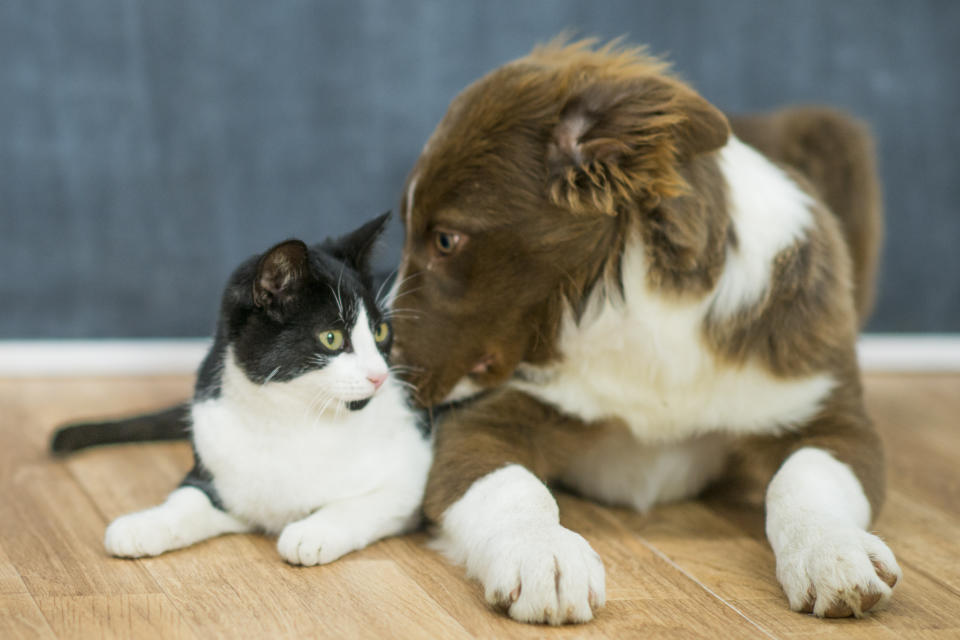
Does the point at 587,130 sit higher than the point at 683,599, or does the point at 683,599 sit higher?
the point at 587,130

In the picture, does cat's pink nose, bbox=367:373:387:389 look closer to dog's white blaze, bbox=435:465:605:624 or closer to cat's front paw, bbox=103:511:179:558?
dog's white blaze, bbox=435:465:605:624

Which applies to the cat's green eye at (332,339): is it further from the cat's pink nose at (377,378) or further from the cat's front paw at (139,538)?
the cat's front paw at (139,538)

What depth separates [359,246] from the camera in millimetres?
1718

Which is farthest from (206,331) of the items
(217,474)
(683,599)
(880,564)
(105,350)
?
(880,564)

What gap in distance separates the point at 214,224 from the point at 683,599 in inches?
76.2

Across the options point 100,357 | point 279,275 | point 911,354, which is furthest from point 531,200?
point 911,354

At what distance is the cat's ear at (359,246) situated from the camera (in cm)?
172

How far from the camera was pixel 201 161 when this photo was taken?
2.87m

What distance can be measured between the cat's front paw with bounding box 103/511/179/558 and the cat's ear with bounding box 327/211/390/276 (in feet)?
1.74

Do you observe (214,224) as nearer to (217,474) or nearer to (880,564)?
(217,474)

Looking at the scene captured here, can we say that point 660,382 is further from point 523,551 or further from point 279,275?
point 279,275

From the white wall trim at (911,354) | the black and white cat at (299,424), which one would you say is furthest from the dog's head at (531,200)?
the white wall trim at (911,354)

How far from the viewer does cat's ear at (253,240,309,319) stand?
4.81 ft

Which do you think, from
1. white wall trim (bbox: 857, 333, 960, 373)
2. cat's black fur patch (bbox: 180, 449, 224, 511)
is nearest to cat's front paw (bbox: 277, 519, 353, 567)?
cat's black fur patch (bbox: 180, 449, 224, 511)
